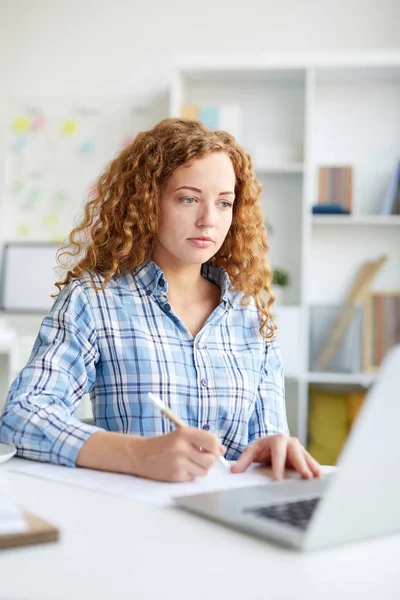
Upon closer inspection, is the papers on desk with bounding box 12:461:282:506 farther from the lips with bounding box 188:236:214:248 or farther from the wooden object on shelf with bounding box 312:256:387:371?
the wooden object on shelf with bounding box 312:256:387:371

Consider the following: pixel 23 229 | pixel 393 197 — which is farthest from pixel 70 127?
pixel 393 197

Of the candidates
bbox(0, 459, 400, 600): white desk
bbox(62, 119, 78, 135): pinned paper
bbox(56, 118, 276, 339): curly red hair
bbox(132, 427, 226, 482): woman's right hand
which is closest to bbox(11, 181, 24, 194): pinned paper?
bbox(62, 119, 78, 135): pinned paper

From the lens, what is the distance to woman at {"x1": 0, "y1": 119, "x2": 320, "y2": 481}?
1444mm

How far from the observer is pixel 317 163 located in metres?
3.58

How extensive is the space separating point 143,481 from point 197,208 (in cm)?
65

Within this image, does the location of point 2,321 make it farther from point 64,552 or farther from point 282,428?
point 64,552

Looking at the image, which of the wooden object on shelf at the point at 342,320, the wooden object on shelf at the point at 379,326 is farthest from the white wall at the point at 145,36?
the wooden object on shelf at the point at 379,326

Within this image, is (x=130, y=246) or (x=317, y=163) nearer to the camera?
(x=130, y=246)

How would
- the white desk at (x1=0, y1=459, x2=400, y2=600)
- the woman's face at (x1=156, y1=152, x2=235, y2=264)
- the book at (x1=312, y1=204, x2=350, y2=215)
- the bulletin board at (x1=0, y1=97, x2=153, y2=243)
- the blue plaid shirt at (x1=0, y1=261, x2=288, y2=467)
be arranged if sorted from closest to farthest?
the white desk at (x1=0, y1=459, x2=400, y2=600) < the blue plaid shirt at (x1=0, y1=261, x2=288, y2=467) < the woman's face at (x1=156, y1=152, x2=235, y2=264) < the book at (x1=312, y1=204, x2=350, y2=215) < the bulletin board at (x1=0, y1=97, x2=153, y2=243)

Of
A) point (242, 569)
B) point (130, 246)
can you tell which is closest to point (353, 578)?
point (242, 569)

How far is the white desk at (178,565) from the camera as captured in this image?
2.08ft

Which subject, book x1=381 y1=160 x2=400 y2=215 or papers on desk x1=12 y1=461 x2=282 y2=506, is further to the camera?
book x1=381 y1=160 x2=400 y2=215

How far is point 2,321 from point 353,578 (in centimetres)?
302

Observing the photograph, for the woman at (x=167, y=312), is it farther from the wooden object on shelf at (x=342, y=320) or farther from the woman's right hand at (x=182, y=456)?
the wooden object on shelf at (x=342, y=320)
